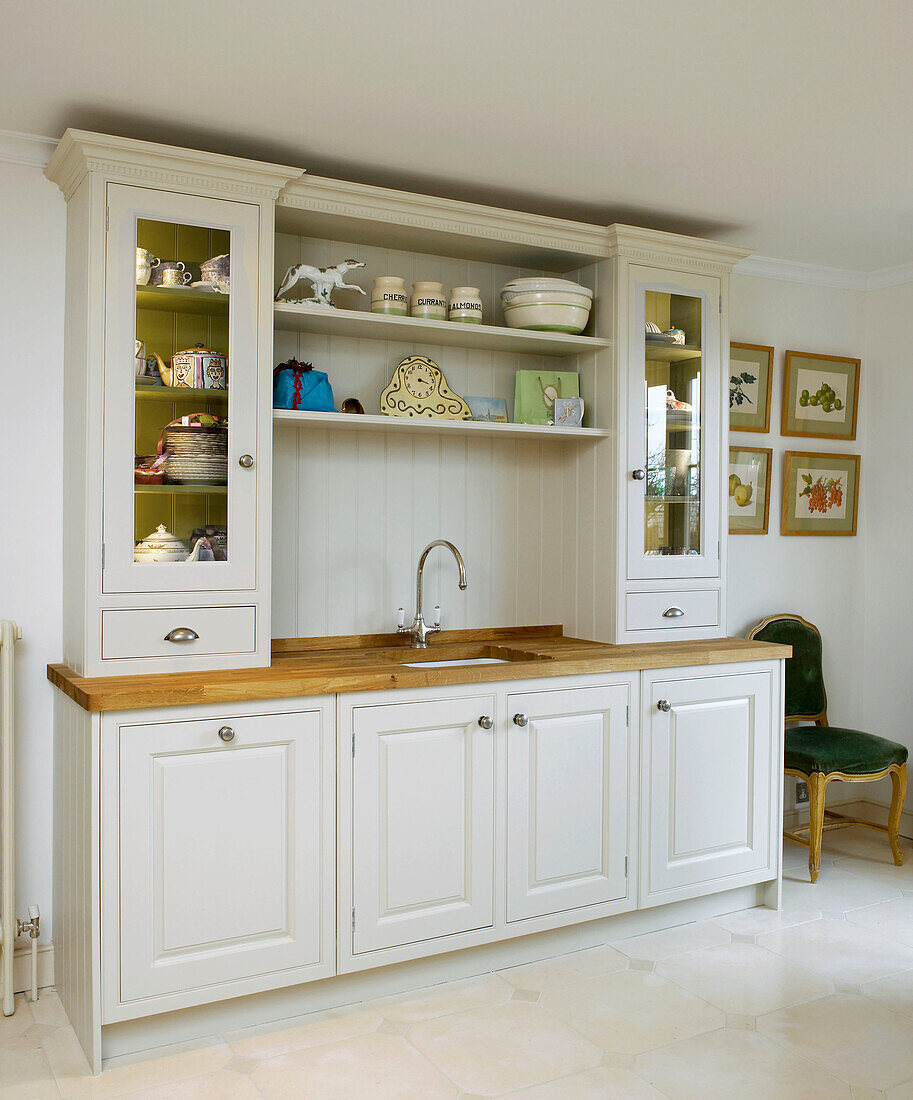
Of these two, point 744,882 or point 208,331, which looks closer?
point 208,331

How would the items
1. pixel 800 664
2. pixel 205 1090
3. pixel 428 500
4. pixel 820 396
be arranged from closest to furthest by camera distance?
1. pixel 205 1090
2. pixel 428 500
3. pixel 800 664
4. pixel 820 396

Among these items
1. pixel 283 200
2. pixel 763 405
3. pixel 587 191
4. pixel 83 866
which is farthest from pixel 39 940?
pixel 763 405

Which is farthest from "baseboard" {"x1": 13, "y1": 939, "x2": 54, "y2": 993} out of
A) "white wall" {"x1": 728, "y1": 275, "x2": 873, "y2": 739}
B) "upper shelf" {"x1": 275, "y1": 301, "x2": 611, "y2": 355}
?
"white wall" {"x1": 728, "y1": 275, "x2": 873, "y2": 739}

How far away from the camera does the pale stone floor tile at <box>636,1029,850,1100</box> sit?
7.20 ft

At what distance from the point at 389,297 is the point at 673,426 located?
108 centimetres

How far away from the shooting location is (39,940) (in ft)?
8.83

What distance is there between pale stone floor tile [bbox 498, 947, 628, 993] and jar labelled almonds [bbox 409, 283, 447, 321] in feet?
6.59

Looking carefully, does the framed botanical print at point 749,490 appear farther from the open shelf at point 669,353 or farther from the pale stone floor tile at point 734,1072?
Result: the pale stone floor tile at point 734,1072

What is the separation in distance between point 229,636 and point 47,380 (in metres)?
0.90

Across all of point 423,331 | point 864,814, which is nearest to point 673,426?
point 423,331

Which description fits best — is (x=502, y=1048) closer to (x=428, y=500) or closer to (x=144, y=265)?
(x=428, y=500)

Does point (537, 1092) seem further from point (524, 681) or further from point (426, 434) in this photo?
point (426, 434)

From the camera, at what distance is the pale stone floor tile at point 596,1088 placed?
2176mm

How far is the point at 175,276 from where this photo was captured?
255 centimetres
